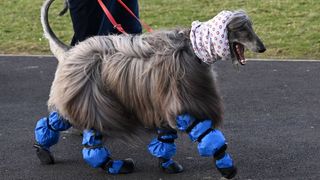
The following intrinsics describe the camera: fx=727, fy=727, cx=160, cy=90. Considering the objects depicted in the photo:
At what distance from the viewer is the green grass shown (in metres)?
11.0

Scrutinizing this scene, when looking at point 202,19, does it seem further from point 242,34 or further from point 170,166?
point 242,34

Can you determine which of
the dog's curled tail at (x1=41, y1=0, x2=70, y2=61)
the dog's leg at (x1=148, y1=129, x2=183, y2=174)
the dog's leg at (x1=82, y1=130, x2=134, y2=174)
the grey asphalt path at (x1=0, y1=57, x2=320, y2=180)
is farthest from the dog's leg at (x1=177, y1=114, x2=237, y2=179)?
the dog's curled tail at (x1=41, y1=0, x2=70, y2=61)

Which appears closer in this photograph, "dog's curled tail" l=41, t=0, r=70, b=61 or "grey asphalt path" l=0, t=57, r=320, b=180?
"grey asphalt path" l=0, t=57, r=320, b=180

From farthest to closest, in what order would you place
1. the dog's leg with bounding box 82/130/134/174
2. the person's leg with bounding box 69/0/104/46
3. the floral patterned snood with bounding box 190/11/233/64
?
the person's leg with bounding box 69/0/104/46, the dog's leg with bounding box 82/130/134/174, the floral patterned snood with bounding box 190/11/233/64

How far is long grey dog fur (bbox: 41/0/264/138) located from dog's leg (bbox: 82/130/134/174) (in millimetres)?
123

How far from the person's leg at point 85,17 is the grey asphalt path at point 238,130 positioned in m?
0.95

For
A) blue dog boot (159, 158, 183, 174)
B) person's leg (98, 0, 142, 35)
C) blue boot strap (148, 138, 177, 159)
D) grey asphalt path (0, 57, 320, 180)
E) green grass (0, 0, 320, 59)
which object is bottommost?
green grass (0, 0, 320, 59)

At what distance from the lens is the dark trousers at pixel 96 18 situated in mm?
6102

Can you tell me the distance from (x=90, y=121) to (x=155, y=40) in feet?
2.37

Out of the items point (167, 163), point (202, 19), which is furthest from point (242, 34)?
point (202, 19)

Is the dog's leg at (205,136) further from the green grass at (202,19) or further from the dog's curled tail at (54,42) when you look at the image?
the green grass at (202,19)

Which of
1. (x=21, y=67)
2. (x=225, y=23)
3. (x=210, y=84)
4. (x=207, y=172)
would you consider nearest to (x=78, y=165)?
(x=207, y=172)

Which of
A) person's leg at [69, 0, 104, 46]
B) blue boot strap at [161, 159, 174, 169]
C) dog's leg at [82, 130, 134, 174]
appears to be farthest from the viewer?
person's leg at [69, 0, 104, 46]

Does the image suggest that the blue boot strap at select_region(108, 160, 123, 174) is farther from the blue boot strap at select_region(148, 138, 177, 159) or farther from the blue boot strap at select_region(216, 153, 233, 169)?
the blue boot strap at select_region(216, 153, 233, 169)
